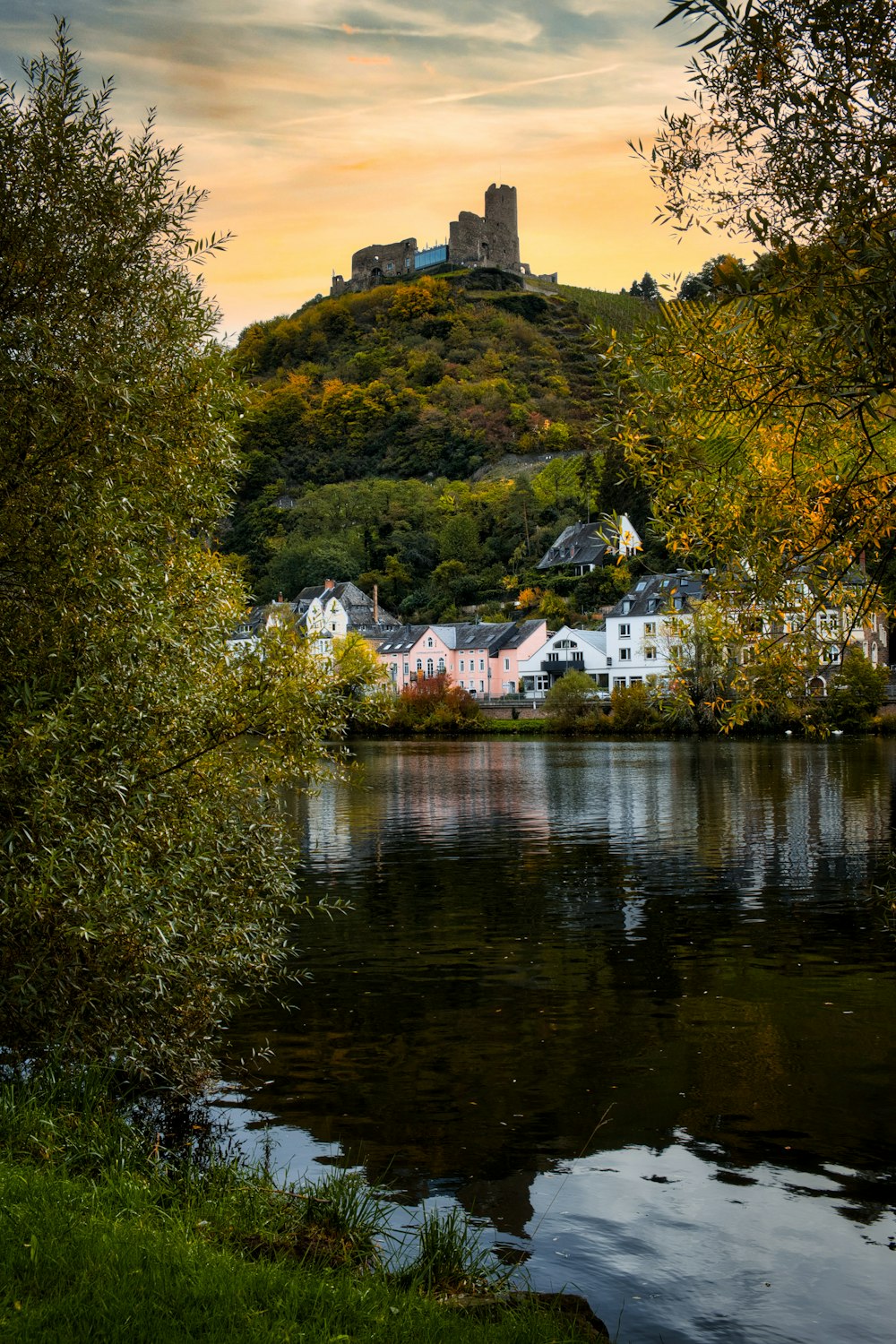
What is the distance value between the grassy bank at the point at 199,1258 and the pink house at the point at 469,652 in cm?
11396

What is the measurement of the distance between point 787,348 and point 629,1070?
27.0 ft

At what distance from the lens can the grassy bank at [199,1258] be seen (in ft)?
19.3

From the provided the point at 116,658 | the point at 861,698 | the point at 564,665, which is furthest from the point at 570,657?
the point at 116,658

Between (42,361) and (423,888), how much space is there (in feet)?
56.6

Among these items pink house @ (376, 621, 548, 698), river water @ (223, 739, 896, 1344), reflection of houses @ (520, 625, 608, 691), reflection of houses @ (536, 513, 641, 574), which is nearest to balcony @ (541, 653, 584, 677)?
reflection of houses @ (520, 625, 608, 691)

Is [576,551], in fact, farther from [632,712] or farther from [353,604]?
[632,712]

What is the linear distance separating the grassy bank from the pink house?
114m

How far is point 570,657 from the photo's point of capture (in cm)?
11756

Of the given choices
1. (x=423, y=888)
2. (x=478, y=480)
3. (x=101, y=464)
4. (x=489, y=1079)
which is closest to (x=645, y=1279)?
(x=489, y=1079)

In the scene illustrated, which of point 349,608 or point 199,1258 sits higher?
point 349,608

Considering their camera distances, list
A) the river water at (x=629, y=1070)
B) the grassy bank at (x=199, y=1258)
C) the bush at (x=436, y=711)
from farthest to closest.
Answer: the bush at (x=436, y=711) → the river water at (x=629, y=1070) → the grassy bank at (x=199, y=1258)

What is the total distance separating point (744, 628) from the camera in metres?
10.5

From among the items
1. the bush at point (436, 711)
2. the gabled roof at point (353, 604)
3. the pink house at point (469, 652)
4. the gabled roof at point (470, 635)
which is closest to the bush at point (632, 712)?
the bush at point (436, 711)

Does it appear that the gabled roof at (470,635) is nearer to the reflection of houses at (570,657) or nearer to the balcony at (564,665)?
the reflection of houses at (570,657)
